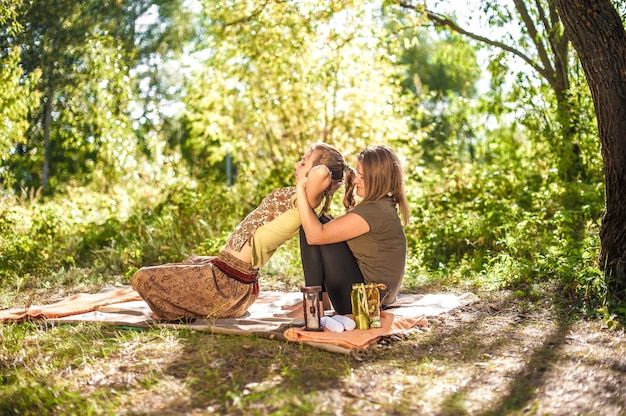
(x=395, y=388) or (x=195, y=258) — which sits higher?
(x=195, y=258)

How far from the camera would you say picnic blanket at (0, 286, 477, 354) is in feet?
12.6

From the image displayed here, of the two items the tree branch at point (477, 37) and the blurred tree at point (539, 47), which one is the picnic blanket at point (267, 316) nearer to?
the blurred tree at point (539, 47)

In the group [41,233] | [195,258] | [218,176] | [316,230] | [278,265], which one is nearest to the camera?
[316,230]

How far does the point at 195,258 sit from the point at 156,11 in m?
15.2

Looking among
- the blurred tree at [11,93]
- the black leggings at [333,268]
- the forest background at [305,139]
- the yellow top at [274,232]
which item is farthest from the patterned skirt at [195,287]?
the blurred tree at [11,93]

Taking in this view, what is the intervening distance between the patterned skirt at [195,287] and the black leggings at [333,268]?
43 cm

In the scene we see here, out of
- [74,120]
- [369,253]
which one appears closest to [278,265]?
[369,253]

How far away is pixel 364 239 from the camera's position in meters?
4.28

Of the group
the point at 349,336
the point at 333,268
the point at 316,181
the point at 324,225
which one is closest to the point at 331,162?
the point at 316,181

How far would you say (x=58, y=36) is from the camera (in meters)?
8.59

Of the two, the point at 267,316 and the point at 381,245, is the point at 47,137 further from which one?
the point at 381,245

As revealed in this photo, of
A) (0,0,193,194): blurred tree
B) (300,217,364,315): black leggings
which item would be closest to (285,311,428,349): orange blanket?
(300,217,364,315): black leggings

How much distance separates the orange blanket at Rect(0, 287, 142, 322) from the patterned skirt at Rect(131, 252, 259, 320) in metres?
0.74

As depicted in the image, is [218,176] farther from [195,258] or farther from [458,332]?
[458,332]
